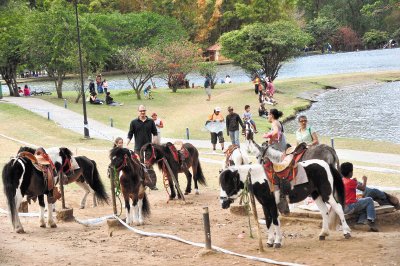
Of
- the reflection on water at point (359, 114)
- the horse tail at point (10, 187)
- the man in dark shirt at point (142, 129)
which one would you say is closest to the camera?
the horse tail at point (10, 187)

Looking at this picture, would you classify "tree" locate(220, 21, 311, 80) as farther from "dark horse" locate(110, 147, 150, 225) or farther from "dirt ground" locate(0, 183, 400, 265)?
"dark horse" locate(110, 147, 150, 225)

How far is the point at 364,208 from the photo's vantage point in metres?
13.0

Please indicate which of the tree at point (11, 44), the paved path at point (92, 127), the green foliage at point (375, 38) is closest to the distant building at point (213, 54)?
the green foliage at point (375, 38)

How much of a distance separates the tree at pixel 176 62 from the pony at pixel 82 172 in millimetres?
35061

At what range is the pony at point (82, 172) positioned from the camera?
15.9 m

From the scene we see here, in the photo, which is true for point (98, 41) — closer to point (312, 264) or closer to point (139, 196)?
point (139, 196)

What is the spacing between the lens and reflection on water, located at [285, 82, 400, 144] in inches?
1385

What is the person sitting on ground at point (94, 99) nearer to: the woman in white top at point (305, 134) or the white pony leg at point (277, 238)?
the woman in white top at point (305, 134)

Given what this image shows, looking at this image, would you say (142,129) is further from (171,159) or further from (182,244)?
(182,244)

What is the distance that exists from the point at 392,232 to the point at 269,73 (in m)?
42.3

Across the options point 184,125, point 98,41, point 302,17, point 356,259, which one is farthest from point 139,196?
point 302,17

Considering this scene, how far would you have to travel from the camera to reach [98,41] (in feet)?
174

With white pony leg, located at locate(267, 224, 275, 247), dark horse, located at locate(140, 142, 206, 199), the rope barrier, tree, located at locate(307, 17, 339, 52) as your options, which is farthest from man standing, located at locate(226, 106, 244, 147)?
tree, located at locate(307, 17, 339, 52)

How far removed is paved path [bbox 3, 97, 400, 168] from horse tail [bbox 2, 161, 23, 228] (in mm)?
13210
